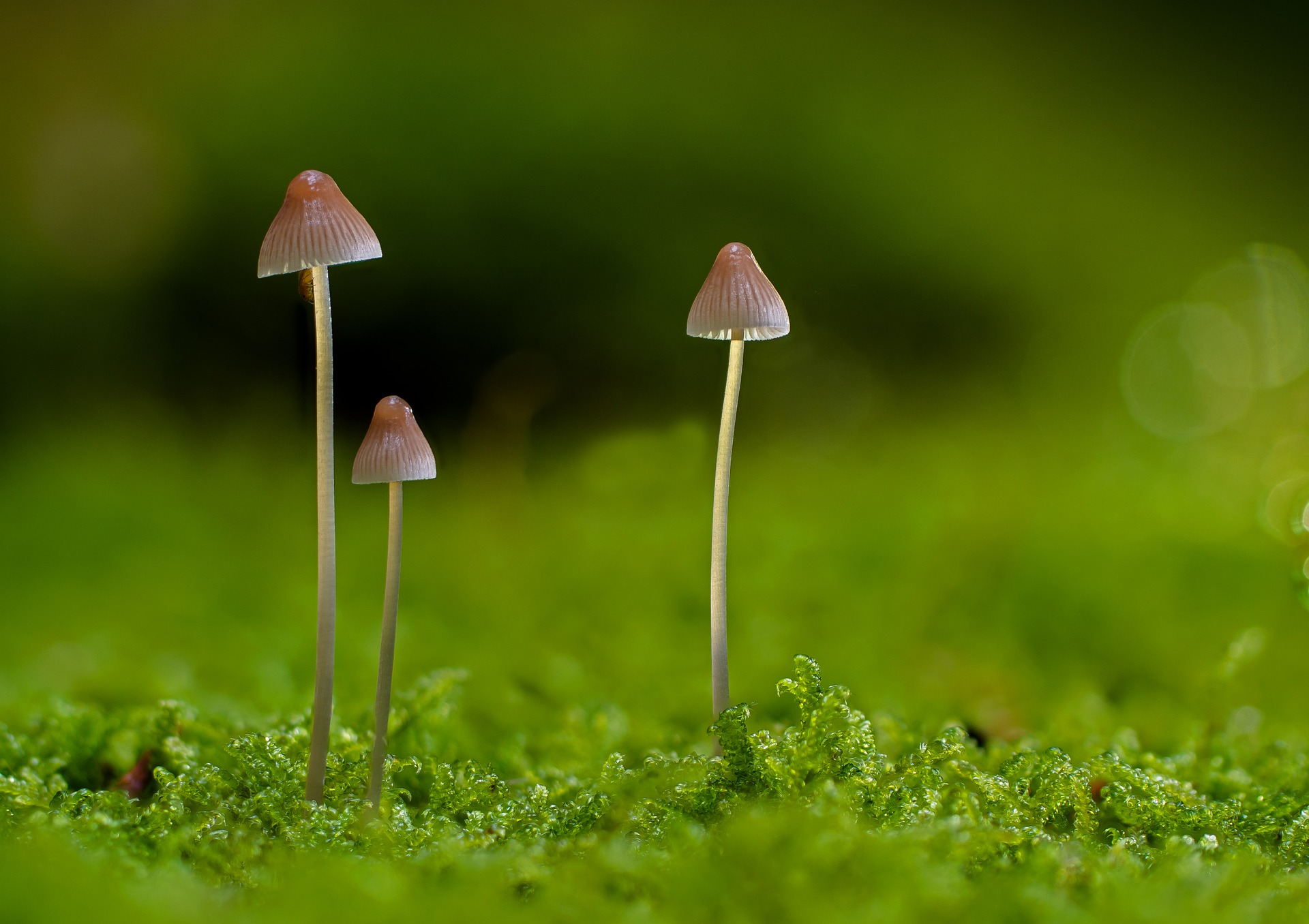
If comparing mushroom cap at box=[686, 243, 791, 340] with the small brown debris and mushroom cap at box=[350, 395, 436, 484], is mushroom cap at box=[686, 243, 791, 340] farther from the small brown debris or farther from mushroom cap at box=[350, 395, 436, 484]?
the small brown debris

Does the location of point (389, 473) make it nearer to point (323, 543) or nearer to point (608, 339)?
point (323, 543)

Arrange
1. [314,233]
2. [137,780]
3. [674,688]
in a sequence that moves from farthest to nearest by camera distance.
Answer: [674,688]
[137,780]
[314,233]

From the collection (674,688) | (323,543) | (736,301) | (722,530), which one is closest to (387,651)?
(323,543)

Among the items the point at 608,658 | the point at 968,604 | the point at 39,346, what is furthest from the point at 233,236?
the point at 968,604

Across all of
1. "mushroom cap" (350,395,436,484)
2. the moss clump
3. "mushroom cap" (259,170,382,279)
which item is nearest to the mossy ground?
the moss clump

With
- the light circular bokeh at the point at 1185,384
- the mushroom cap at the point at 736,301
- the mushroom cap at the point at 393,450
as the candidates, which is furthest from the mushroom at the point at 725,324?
the light circular bokeh at the point at 1185,384

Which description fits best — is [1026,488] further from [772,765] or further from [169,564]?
[169,564]

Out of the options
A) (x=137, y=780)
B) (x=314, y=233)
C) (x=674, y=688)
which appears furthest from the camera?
(x=674, y=688)

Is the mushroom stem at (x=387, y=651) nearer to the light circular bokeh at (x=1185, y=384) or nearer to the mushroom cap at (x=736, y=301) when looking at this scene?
the mushroom cap at (x=736, y=301)

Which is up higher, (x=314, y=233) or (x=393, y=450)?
(x=314, y=233)
